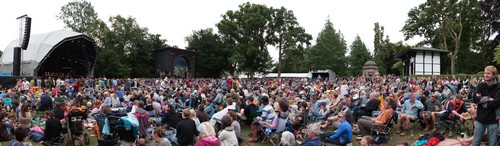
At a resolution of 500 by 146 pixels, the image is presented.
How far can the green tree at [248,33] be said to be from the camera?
50781 mm

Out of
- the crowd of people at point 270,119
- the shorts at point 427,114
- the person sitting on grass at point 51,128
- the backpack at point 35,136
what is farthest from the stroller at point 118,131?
the shorts at point 427,114

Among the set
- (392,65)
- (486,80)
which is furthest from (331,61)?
(486,80)

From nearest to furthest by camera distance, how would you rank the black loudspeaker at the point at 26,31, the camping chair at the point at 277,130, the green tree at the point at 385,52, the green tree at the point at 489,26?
the camping chair at the point at 277,130 → the black loudspeaker at the point at 26,31 → the green tree at the point at 489,26 → the green tree at the point at 385,52

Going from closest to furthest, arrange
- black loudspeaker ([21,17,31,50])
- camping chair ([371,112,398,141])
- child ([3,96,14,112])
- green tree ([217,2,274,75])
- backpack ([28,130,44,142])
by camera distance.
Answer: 1. camping chair ([371,112,398,141])
2. backpack ([28,130,44,142])
3. child ([3,96,14,112])
4. black loudspeaker ([21,17,31,50])
5. green tree ([217,2,274,75])

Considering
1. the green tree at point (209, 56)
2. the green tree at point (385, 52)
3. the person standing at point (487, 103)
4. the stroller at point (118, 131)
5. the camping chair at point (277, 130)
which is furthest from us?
the green tree at point (385, 52)

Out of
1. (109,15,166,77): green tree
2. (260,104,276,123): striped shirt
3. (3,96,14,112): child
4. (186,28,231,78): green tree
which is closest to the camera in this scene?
(260,104,276,123): striped shirt

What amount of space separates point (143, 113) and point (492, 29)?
43.1 meters

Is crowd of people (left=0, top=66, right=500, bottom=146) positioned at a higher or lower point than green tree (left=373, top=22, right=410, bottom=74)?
lower

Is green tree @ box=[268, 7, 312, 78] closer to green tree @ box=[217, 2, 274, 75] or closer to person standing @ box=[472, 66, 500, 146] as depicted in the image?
green tree @ box=[217, 2, 274, 75]

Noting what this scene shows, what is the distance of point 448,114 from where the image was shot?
29.8 ft

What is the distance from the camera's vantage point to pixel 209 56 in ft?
175

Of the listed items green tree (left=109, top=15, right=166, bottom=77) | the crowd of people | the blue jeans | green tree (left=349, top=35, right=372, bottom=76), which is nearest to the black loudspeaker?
the crowd of people

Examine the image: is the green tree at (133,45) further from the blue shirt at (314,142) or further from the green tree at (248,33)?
the blue shirt at (314,142)

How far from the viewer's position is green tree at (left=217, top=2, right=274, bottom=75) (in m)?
50.8
